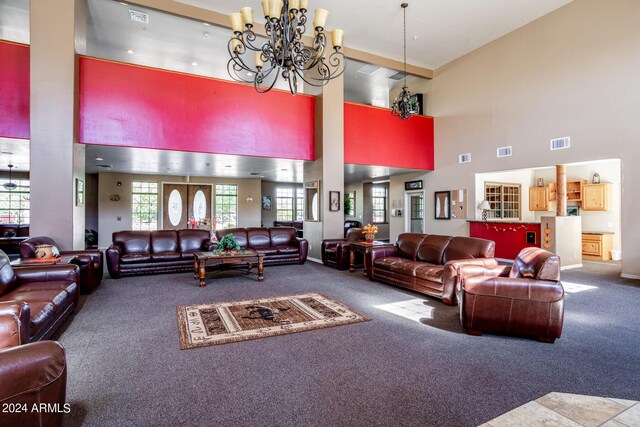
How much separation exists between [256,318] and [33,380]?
8.18ft

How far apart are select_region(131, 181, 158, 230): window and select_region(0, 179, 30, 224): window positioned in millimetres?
3386

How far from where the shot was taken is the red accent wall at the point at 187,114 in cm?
623

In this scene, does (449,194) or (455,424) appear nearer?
(455,424)

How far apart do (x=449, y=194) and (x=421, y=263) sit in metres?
4.91

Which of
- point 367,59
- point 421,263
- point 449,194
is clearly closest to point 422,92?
point 367,59

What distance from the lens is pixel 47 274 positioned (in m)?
3.83

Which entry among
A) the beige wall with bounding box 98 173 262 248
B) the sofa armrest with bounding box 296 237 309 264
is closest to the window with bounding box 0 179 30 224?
the beige wall with bounding box 98 173 262 248

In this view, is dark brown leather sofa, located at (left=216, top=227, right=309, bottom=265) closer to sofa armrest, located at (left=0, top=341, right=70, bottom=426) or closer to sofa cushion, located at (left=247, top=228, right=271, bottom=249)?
sofa cushion, located at (left=247, top=228, right=271, bottom=249)

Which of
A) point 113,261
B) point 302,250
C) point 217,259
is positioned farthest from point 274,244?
point 113,261

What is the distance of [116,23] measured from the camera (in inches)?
284

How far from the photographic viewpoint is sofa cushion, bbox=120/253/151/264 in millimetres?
6234

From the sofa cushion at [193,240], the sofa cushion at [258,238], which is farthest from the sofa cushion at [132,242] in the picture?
the sofa cushion at [258,238]

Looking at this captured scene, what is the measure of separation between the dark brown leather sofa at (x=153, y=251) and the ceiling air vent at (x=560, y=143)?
785 centimetres

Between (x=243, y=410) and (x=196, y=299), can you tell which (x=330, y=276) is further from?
(x=243, y=410)
